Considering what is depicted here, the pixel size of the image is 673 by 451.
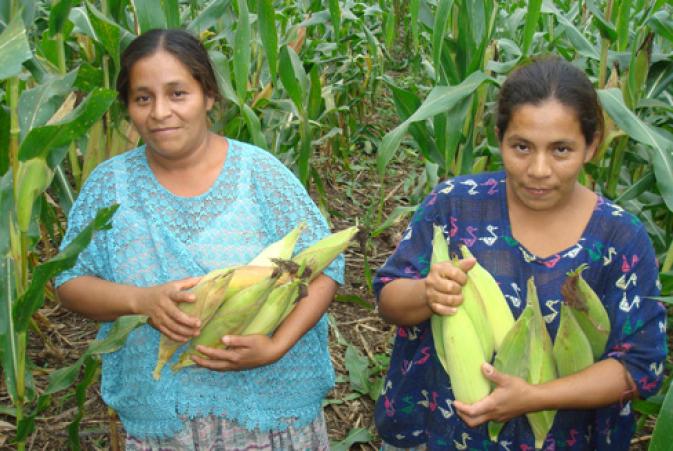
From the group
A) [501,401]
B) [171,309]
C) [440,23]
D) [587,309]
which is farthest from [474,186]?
[440,23]

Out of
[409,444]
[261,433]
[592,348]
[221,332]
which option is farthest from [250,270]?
[592,348]

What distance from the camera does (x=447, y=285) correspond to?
1.62m

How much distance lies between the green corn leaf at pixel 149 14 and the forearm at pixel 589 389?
155 cm

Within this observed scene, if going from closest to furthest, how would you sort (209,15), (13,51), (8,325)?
(13,51)
(8,325)
(209,15)

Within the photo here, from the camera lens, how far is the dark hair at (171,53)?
1868mm

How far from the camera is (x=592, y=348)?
1705 mm

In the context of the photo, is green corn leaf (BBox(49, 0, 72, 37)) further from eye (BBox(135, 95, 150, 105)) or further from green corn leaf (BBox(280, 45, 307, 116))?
green corn leaf (BBox(280, 45, 307, 116))

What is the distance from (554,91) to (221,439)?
1170 millimetres

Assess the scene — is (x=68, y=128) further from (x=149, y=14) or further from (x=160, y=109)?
(x=149, y=14)

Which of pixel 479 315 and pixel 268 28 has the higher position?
pixel 268 28

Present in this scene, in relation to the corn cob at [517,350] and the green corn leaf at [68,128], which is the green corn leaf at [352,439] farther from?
the green corn leaf at [68,128]

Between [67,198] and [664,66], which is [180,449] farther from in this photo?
[664,66]

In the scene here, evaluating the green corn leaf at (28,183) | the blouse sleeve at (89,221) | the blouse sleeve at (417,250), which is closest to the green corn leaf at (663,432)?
the blouse sleeve at (417,250)

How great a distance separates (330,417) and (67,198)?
4.35 feet
